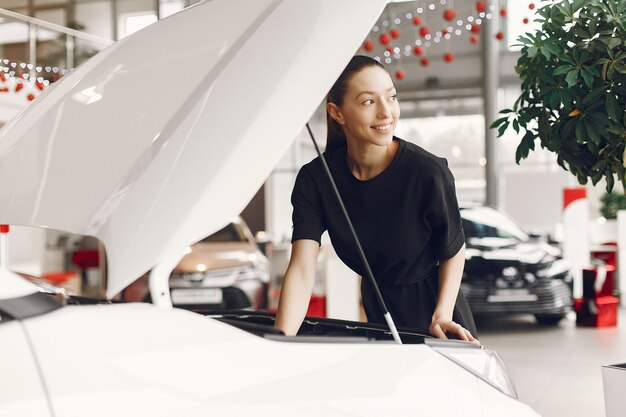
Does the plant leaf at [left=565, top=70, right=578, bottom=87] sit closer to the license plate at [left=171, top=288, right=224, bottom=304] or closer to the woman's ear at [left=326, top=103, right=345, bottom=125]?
the woman's ear at [left=326, top=103, right=345, bottom=125]

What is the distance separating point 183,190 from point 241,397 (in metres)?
0.31

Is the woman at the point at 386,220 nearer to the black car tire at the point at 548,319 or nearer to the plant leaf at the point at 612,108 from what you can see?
the plant leaf at the point at 612,108

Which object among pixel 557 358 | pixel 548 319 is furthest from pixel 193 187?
pixel 548 319

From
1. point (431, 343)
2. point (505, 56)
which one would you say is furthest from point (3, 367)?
point (505, 56)

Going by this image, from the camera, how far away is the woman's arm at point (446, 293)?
184 cm

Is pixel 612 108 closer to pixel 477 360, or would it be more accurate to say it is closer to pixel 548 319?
pixel 477 360

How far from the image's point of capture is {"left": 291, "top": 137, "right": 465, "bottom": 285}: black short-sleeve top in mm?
1932

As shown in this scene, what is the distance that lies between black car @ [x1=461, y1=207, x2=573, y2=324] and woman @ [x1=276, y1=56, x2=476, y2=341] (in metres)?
5.47

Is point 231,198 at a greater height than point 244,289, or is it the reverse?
point 231,198

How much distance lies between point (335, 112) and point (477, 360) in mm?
706

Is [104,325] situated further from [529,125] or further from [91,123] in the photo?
[529,125]

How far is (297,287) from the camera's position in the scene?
6.25 ft

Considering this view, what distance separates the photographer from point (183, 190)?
1160 mm

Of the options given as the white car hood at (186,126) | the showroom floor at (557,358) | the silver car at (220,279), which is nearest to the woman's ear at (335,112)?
the white car hood at (186,126)
